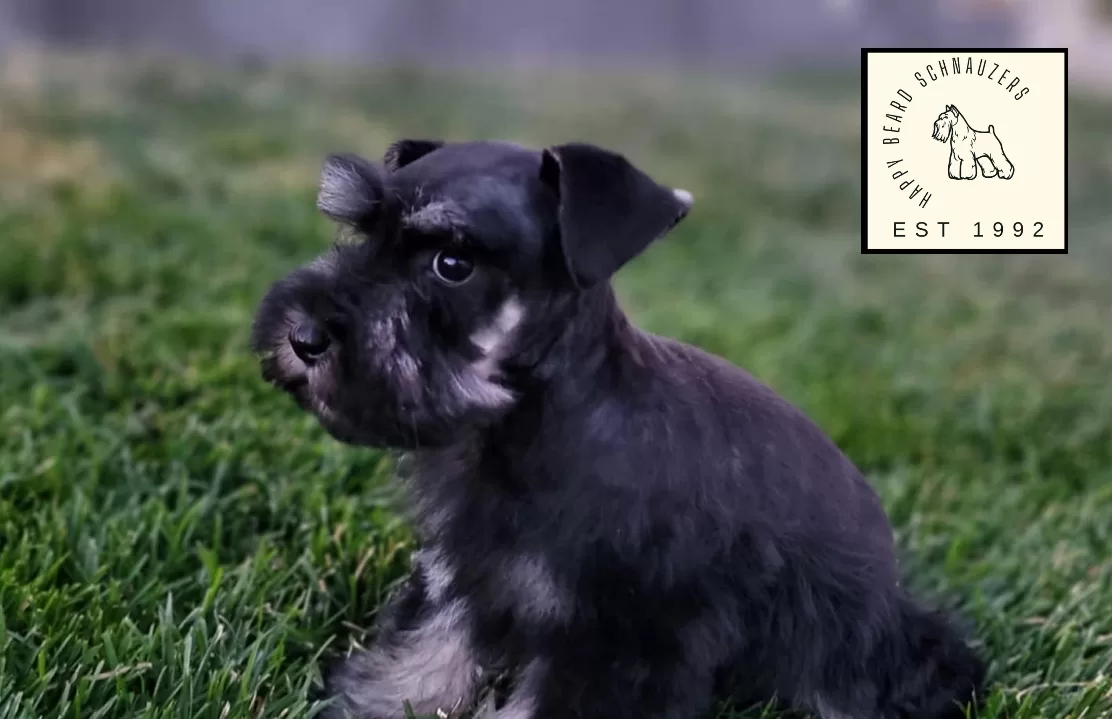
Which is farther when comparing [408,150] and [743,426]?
[408,150]

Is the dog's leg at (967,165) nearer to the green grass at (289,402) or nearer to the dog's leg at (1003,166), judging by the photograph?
the dog's leg at (1003,166)

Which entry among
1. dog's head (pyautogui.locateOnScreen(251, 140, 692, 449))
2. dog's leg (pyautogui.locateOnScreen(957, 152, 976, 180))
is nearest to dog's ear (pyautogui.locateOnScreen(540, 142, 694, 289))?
dog's head (pyautogui.locateOnScreen(251, 140, 692, 449))

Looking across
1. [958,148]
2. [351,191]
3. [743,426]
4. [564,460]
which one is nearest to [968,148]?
[958,148]

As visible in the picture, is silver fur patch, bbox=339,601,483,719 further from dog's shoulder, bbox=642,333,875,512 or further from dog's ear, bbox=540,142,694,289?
dog's ear, bbox=540,142,694,289

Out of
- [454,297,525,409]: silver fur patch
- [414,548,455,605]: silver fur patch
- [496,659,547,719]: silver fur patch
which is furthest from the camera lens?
[414,548,455,605]: silver fur patch

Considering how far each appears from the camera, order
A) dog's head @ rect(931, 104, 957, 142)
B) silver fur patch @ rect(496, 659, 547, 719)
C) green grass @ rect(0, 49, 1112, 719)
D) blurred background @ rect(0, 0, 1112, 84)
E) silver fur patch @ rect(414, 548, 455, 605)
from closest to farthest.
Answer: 1. silver fur patch @ rect(496, 659, 547, 719)
2. silver fur patch @ rect(414, 548, 455, 605)
3. green grass @ rect(0, 49, 1112, 719)
4. dog's head @ rect(931, 104, 957, 142)
5. blurred background @ rect(0, 0, 1112, 84)

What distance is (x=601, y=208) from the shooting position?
2096 mm

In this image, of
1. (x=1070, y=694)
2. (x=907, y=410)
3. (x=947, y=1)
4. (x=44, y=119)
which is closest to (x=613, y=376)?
(x=1070, y=694)

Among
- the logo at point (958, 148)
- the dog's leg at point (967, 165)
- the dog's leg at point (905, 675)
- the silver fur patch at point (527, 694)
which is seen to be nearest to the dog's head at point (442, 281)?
the silver fur patch at point (527, 694)

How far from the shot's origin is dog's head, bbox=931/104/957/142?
11.7 feet

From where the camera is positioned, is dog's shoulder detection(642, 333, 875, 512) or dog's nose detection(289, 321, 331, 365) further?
dog's shoulder detection(642, 333, 875, 512)

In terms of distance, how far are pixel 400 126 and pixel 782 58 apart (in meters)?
3.24

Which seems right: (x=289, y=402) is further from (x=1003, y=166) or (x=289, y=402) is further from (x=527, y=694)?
(x=1003, y=166)

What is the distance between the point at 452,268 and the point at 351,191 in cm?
27
